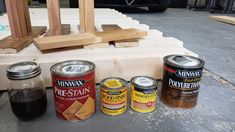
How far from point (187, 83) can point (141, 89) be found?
151 millimetres

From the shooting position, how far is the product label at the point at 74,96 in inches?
22.8

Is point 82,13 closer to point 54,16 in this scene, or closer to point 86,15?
point 86,15

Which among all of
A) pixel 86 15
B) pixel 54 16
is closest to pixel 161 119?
pixel 86 15

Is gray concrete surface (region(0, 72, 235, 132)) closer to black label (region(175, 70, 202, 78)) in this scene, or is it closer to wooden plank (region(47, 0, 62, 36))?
black label (region(175, 70, 202, 78))

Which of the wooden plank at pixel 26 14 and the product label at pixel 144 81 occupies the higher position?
the wooden plank at pixel 26 14

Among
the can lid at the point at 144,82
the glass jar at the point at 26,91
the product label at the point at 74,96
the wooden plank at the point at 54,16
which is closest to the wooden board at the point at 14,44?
the wooden plank at the point at 54,16

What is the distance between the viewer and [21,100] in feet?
2.01

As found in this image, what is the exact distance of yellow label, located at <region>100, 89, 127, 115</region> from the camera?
2.07ft

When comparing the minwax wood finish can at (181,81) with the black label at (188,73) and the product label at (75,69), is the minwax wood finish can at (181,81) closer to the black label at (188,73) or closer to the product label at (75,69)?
the black label at (188,73)

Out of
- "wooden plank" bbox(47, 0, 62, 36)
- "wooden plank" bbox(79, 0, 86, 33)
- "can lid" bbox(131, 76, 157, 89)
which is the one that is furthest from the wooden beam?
"can lid" bbox(131, 76, 157, 89)

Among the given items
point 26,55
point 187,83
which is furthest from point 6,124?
point 187,83

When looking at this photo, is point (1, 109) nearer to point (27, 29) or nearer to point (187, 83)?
point (27, 29)

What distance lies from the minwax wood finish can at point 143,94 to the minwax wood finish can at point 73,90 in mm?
141

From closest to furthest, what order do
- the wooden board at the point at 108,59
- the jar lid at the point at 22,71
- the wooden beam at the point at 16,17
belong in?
the jar lid at the point at 22,71
the wooden board at the point at 108,59
the wooden beam at the point at 16,17
